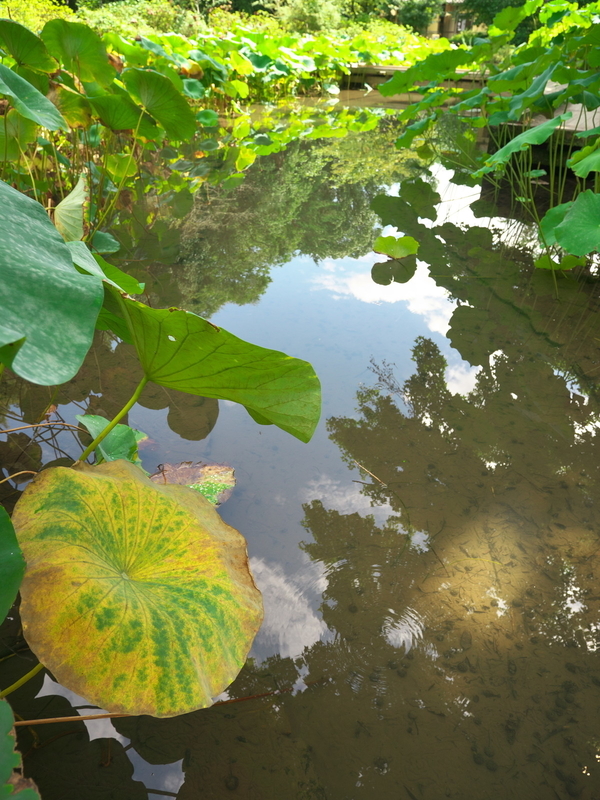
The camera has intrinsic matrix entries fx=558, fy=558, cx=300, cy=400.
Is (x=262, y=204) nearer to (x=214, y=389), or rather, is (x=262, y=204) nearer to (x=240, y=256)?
(x=240, y=256)

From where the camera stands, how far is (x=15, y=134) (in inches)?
77.2

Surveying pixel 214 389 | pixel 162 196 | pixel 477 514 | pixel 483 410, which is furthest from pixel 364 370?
pixel 162 196

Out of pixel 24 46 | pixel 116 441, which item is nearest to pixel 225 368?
pixel 116 441

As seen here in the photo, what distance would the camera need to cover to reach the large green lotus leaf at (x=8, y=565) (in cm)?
64

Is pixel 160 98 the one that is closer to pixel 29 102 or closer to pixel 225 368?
pixel 29 102

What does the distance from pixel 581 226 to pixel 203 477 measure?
1.44 m

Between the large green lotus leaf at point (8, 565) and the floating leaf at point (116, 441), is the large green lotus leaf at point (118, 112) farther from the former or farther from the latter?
the large green lotus leaf at point (8, 565)

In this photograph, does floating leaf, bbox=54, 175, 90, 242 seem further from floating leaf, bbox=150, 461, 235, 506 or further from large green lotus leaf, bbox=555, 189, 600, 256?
large green lotus leaf, bbox=555, 189, 600, 256

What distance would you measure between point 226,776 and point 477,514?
0.81 meters

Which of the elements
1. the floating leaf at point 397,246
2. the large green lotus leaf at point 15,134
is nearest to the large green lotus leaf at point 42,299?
the large green lotus leaf at point 15,134

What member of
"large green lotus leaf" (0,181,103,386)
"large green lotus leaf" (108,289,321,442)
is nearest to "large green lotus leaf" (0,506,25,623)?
"large green lotus leaf" (0,181,103,386)

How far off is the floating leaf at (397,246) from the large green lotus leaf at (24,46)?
1.63 metres

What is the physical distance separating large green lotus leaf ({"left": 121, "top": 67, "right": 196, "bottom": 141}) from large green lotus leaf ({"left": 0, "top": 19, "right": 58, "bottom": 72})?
29 centimetres

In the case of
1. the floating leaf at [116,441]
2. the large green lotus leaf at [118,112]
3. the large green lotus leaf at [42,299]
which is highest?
the large green lotus leaf at [42,299]
